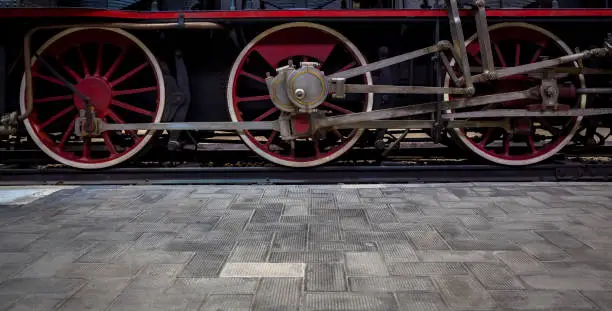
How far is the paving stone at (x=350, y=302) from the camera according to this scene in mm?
1961

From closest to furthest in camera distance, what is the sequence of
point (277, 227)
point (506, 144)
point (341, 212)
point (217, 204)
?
point (277, 227) < point (341, 212) < point (217, 204) < point (506, 144)

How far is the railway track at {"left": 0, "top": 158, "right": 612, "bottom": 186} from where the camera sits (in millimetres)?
4527

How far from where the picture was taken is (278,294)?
2.10m

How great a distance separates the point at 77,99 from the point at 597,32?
5.21 m

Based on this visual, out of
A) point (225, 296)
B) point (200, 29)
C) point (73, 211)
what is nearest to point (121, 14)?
point (200, 29)

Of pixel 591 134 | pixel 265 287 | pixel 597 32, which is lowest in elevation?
pixel 265 287

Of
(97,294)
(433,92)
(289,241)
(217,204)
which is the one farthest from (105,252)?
(433,92)

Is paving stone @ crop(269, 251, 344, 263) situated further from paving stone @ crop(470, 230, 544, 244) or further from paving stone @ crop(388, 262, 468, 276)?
paving stone @ crop(470, 230, 544, 244)

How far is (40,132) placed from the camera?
472 centimetres

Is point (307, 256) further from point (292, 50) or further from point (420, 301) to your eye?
point (292, 50)

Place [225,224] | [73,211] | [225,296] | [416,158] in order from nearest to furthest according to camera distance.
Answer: [225,296] → [225,224] → [73,211] → [416,158]

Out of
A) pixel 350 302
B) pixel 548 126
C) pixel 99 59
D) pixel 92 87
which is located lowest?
pixel 350 302

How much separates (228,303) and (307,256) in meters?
0.67

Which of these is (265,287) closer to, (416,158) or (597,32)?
(416,158)
